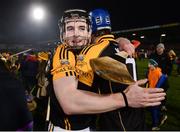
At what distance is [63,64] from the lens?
7.78 feet

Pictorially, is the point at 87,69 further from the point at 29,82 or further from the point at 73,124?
the point at 29,82

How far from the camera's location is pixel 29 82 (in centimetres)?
1337

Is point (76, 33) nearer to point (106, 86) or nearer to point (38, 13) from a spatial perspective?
point (106, 86)

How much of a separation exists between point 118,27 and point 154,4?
7540 millimetres

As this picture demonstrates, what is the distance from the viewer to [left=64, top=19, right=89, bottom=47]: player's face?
2.50 meters

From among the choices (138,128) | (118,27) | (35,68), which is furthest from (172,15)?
(138,128)

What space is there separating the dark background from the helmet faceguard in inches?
2156

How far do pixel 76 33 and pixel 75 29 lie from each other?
0.04m

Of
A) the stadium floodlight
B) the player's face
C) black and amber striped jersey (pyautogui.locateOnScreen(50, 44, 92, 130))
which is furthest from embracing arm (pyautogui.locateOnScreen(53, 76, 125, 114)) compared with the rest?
the stadium floodlight

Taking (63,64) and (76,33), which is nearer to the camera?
(63,64)

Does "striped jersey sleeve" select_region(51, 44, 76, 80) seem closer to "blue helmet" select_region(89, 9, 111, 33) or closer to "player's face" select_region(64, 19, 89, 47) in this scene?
"player's face" select_region(64, 19, 89, 47)

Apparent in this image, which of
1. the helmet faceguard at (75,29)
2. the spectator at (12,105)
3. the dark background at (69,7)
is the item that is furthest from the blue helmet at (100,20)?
the dark background at (69,7)

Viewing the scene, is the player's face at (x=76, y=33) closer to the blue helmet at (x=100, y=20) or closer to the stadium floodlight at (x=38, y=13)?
the blue helmet at (x=100, y=20)

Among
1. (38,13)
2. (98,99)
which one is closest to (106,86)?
(98,99)
